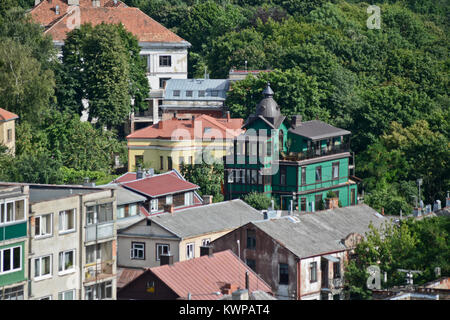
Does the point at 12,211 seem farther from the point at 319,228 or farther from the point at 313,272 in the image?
the point at 319,228

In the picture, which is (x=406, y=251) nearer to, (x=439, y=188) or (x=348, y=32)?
(x=439, y=188)

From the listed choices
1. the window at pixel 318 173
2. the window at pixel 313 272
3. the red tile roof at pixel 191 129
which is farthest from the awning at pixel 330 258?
the red tile roof at pixel 191 129

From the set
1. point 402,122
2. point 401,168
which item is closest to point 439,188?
point 401,168

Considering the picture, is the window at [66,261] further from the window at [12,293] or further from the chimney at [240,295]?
the chimney at [240,295]

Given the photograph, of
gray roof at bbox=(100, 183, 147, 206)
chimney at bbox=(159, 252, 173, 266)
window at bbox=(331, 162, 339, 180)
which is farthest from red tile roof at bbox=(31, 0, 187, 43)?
→ chimney at bbox=(159, 252, 173, 266)

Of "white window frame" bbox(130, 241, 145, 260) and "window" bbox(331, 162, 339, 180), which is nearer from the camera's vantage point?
"white window frame" bbox(130, 241, 145, 260)

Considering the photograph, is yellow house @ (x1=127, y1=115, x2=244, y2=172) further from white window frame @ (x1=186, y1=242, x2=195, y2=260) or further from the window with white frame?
the window with white frame
